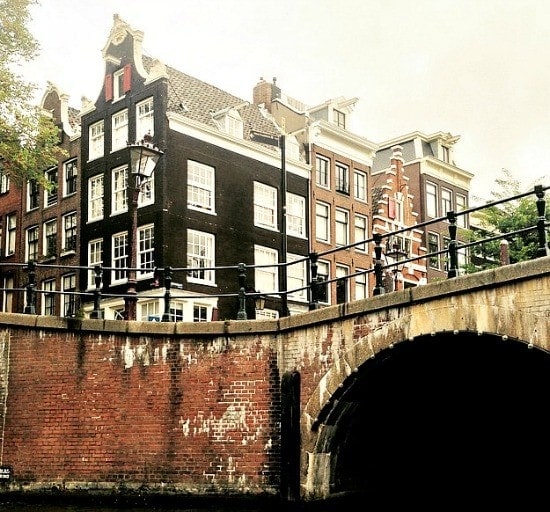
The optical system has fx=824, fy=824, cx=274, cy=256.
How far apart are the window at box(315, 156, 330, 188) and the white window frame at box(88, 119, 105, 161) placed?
8393 millimetres

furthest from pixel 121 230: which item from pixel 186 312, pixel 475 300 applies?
pixel 475 300

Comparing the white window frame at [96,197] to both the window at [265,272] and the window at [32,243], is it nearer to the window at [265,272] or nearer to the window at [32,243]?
the window at [32,243]

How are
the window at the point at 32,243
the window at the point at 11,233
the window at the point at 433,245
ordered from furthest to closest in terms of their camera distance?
the window at the point at 433,245 → the window at the point at 11,233 → the window at the point at 32,243

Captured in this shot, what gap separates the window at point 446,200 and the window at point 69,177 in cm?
1799

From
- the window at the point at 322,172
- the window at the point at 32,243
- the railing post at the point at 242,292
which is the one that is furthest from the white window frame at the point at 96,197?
the railing post at the point at 242,292

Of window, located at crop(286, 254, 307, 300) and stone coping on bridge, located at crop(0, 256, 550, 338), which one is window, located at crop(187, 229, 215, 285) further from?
stone coping on bridge, located at crop(0, 256, 550, 338)

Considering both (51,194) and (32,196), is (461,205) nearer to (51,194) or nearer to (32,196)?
(51,194)

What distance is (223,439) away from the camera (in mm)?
12320

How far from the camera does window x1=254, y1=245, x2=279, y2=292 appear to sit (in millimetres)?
28969

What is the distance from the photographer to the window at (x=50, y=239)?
31141 millimetres

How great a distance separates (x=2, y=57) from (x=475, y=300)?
53.2 ft

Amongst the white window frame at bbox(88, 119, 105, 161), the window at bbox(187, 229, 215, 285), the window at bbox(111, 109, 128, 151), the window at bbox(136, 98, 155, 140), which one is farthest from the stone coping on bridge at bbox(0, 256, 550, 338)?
the white window frame at bbox(88, 119, 105, 161)

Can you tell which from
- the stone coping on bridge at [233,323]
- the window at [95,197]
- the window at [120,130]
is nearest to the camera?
the stone coping on bridge at [233,323]

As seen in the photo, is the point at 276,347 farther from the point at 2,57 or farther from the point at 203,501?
the point at 2,57
